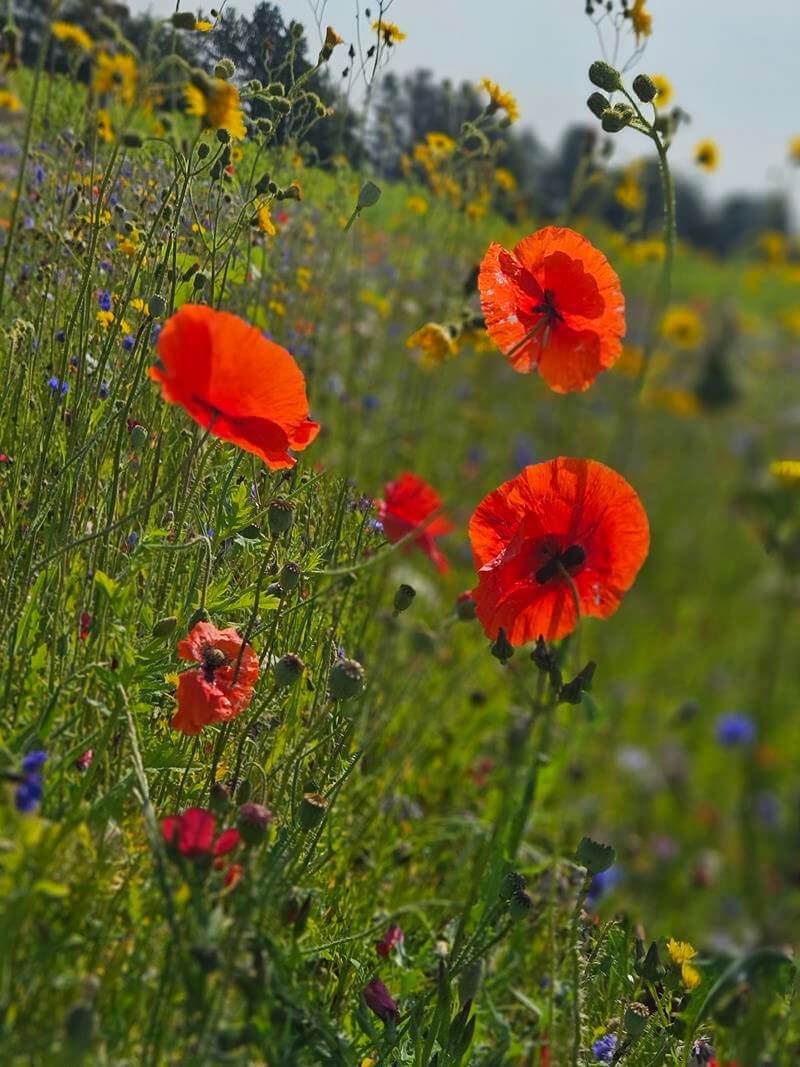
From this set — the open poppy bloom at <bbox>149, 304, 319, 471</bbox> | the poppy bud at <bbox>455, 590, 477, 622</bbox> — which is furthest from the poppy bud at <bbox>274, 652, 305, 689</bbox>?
the poppy bud at <bbox>455, 590, 477, 622</bbox>

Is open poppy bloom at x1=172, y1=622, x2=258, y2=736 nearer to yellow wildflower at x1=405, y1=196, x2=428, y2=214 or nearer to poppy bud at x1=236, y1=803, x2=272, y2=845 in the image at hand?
poppy bud at x1=236, y1=803, x2=272, y2=845

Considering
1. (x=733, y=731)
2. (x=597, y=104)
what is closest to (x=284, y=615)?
(x=597, y=104)

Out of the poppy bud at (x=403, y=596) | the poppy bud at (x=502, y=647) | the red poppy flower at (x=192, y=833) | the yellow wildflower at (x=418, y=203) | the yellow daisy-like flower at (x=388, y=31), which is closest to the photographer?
the red poppy flower at (x=192, y=833)

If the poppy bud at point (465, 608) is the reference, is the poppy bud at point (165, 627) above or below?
below

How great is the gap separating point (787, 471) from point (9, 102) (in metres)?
1.77

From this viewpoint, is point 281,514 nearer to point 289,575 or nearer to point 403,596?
point 289,575

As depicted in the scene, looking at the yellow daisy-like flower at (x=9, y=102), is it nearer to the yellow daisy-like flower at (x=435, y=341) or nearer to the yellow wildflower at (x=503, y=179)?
the yellow daisy-like flower at (x=435, y=341)

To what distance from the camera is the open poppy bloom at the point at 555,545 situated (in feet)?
4.14

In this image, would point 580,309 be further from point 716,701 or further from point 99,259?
point 716,701

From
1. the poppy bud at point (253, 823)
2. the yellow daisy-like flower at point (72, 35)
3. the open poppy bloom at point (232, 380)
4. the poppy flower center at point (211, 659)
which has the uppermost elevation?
the yellow daisy-like flower at point (72, 35)

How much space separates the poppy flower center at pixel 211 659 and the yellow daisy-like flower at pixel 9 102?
1186 millimetres

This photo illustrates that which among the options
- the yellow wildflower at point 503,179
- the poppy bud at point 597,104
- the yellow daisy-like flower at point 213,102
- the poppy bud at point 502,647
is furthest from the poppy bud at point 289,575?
the yellow wildflower at point 503,179

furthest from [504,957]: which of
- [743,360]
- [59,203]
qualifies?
[743,360]

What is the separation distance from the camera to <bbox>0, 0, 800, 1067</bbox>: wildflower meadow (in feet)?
3.05
